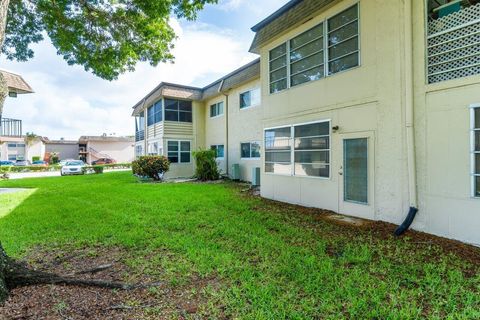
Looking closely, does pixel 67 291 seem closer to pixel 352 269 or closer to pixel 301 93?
pixel 352 269

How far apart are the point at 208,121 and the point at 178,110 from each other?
2.17m

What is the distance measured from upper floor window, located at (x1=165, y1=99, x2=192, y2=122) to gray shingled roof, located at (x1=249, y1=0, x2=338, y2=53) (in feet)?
29.6

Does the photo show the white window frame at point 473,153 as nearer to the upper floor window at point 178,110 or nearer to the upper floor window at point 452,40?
the upper floor window at point 452,40

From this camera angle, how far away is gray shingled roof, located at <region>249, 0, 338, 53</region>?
732 centimetres

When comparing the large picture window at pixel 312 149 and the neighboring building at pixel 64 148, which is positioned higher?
the neighboring building at pixel 64 148

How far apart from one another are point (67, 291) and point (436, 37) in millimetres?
7543

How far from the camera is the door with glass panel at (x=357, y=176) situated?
20.7ft

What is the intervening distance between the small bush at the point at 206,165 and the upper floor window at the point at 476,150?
40.3 ft

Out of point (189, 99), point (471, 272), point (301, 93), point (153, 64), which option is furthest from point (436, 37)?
point (189, 99)

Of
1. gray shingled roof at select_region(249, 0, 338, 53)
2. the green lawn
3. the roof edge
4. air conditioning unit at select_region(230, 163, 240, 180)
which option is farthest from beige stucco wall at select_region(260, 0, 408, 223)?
air conditioning unit at select_region(230, 163, 240, 180)

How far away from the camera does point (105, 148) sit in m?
48.0

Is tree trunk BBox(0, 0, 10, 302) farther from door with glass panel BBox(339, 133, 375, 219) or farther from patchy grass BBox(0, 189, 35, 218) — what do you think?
door with glass panel BBox(339, 133, 375, 219)

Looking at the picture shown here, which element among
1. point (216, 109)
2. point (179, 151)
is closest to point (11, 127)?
point (179, 151)

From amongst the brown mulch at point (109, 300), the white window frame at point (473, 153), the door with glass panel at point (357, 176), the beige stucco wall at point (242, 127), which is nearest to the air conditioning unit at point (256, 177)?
the beige stucco wall at point (242, 127)
